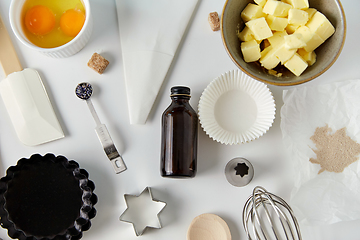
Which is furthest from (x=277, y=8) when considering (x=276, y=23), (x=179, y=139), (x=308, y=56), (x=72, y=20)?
(x=72, y=20)

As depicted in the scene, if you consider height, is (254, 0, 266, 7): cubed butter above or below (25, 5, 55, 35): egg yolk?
below

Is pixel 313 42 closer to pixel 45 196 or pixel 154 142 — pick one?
pixel 154 142

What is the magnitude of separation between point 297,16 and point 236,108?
10.8 inches

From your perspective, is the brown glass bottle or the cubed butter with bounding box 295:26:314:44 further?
the brown glass bottle

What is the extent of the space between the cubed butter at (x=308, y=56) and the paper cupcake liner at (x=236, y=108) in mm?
125

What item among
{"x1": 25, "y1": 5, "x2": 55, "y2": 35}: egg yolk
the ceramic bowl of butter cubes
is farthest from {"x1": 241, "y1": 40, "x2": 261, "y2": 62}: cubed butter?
{"x1": 25, "y1": 5, "x2": 55, "y2": 35}: egg yolk

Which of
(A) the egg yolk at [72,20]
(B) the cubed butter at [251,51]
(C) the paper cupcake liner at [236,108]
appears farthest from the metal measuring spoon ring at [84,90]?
(B) the cubed butter at [251,51]

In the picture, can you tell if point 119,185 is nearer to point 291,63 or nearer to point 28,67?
point 28,67

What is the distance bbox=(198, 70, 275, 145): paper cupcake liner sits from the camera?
29.4 inches

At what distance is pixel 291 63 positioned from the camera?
0.64 metres

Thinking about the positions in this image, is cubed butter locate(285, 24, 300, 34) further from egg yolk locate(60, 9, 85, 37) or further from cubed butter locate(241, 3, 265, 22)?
egg yolk locate(60, 9, 85, 37)

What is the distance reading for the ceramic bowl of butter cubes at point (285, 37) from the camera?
0.62m

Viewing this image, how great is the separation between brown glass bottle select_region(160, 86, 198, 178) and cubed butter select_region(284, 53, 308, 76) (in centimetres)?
25

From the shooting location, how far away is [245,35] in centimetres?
67
